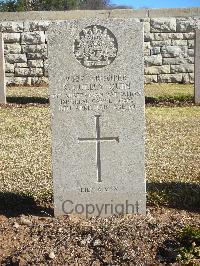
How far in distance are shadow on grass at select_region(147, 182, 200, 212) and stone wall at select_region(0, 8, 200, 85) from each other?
908cm

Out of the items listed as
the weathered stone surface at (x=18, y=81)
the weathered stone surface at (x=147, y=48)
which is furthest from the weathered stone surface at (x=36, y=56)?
the weathered stone surface at (x=147, y=48)

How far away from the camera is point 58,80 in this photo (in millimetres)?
4496

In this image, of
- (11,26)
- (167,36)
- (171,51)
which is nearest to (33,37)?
(11,26)

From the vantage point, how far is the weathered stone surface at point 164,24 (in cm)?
1466

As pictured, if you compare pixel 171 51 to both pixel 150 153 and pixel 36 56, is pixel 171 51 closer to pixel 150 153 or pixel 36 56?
pixel 36 56

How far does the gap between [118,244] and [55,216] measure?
793mm

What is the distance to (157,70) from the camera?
49.5 feet

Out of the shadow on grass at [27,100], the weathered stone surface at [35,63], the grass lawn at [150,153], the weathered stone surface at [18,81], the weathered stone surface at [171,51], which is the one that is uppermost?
the weathered stone surface at [171,51]

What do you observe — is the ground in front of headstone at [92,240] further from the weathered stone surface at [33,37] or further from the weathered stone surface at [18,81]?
the weathered stone surface at [18,81]

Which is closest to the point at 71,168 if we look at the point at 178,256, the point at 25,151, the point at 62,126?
the point at 62,126

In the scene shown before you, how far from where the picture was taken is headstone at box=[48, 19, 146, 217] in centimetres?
444

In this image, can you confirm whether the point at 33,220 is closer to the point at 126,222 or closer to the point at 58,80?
the point at 126,222

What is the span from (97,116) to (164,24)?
10.6 metres

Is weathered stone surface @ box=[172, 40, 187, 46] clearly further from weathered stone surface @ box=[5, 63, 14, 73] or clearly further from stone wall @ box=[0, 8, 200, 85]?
weathered stone surface @ box=[5, 63, 14, 73]
